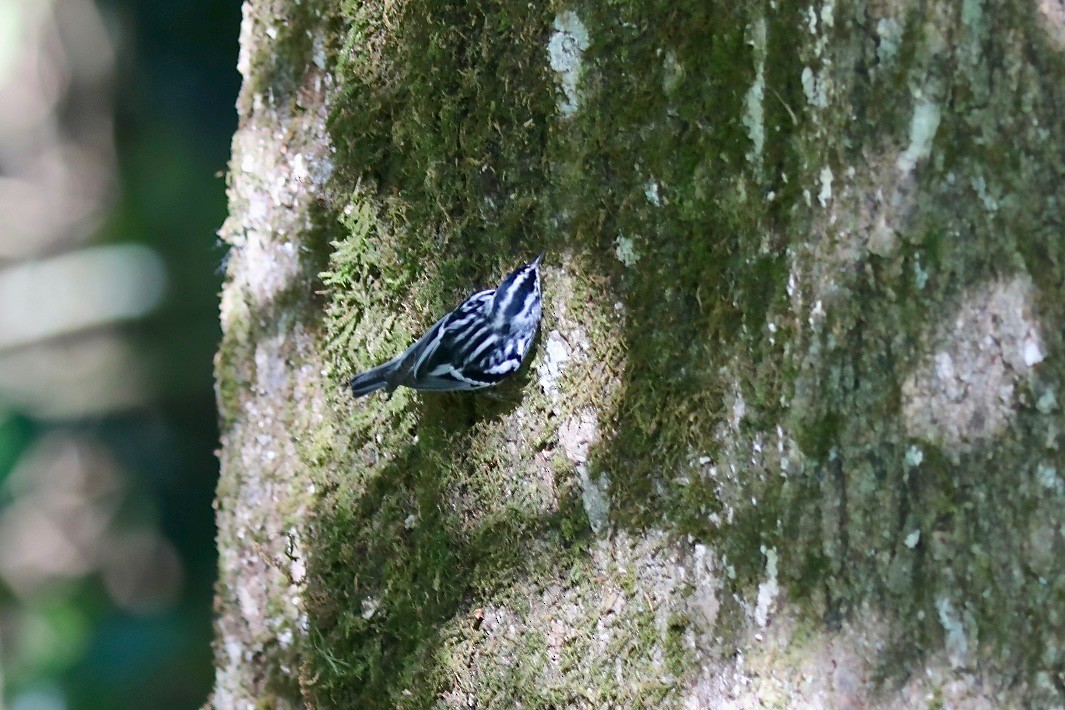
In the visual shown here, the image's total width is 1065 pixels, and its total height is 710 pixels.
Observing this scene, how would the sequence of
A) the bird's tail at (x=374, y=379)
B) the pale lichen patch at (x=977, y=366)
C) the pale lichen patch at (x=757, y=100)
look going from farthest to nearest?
the bird's tail at (x=374, y=379) → the pale lichen patch at (x=757, y=100) → the pale lichen patch at (x=977, y=366)

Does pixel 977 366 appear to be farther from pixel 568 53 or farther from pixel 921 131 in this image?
pixel 568 53

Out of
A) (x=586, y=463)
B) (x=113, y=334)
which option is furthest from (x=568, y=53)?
(x=113, y=334)

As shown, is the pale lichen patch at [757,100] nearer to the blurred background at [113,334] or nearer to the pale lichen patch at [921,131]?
the pale lichen patch at [921,131]

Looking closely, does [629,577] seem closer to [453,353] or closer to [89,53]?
[453,353]

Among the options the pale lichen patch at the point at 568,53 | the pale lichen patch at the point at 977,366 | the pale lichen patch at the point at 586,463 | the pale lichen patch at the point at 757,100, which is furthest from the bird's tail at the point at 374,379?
the pale lichen patch at the point at 977,366

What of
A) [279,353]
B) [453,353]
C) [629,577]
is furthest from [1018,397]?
[279,353]

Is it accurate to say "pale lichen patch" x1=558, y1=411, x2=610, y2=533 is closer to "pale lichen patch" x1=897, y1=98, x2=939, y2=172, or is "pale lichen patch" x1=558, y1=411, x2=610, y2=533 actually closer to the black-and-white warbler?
the black-and-white warbler

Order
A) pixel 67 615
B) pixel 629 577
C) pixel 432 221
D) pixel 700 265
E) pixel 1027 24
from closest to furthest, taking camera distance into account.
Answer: pixel 1027 24, pixel 700 265, pixel 629 577, pixel 432 221, pixel 67 615
